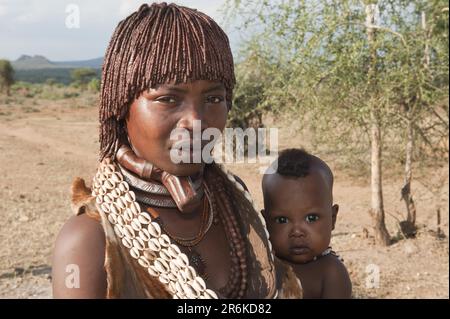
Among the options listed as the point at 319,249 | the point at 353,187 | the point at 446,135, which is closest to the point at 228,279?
the point at 319,249

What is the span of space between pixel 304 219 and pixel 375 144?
16.6 ft

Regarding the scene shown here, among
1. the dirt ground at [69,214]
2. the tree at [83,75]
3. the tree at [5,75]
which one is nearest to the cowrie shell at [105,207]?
the dirt ground at [69,214]

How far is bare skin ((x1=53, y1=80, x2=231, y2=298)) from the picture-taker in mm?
1389

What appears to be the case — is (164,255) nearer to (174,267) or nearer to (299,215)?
(174,267)

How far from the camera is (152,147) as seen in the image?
4.86 feet

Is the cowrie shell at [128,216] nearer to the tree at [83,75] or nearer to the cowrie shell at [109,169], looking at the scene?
the cowrie shell at [109,169]

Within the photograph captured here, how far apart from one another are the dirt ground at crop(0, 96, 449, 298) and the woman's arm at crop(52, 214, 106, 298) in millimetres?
4196

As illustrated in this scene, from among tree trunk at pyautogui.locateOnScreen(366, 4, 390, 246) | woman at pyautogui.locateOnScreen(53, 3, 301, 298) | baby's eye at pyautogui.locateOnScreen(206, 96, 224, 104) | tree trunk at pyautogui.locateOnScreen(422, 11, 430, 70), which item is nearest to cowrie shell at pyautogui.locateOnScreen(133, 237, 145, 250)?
woman at pyautogui.locateOnScreen(53, 3, 301, 298)

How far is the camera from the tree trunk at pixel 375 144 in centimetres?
600

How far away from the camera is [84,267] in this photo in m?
1.38

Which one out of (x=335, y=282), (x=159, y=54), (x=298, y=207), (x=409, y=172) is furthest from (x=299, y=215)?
(x=409, y=172)

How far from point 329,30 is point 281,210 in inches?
179

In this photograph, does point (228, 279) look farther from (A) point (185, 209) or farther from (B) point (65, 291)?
(B) point (65, 291)
